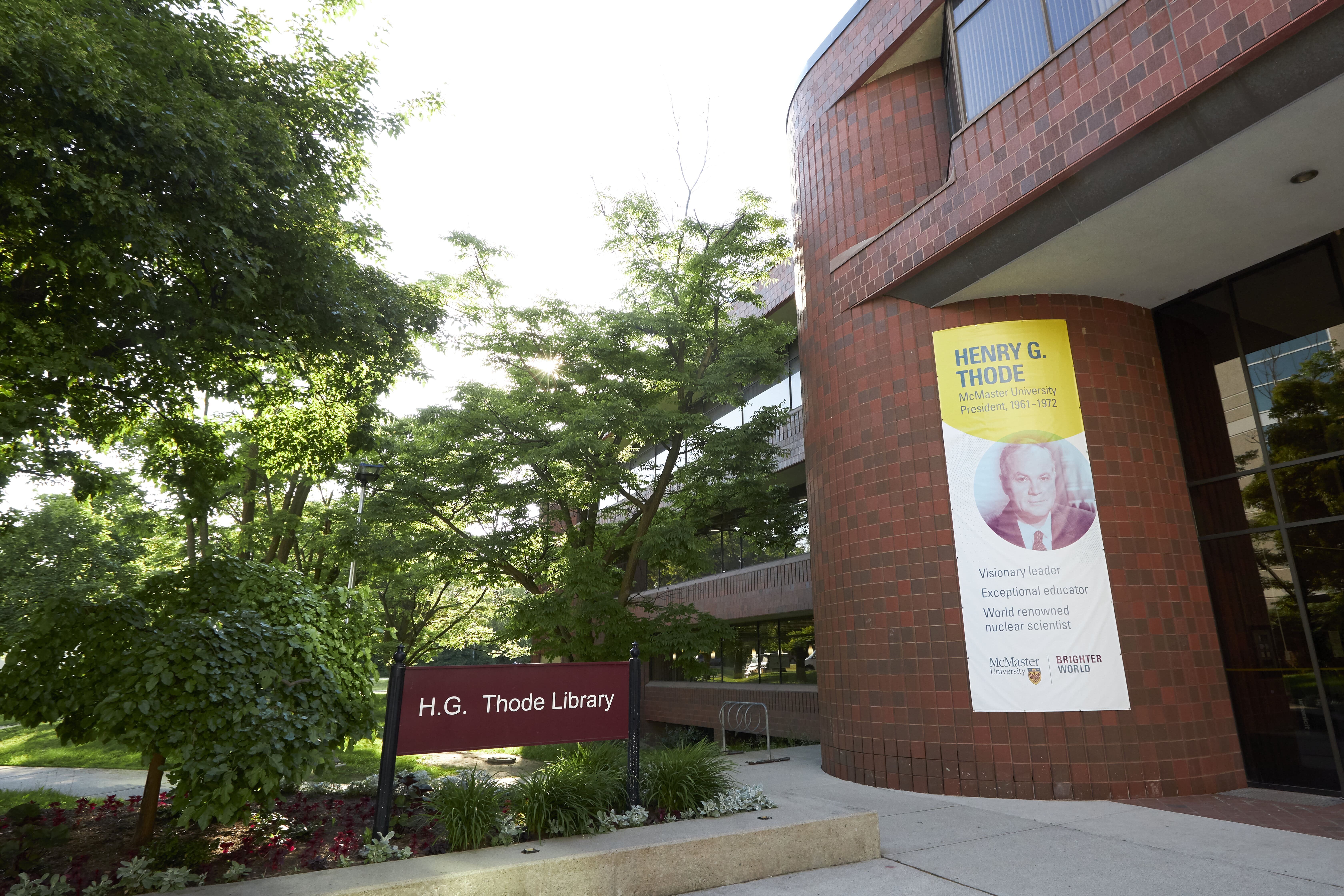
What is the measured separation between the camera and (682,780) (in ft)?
21.4

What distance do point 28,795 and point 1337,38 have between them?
51.5 ft

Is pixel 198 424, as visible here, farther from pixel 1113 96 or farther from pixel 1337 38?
pixel 1337 38

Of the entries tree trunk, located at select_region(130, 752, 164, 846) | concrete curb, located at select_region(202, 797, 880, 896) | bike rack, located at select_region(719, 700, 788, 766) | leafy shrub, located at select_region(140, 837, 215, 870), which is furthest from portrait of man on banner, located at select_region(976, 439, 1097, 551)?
tree trunk, located at select_region(130, 752, 164, 846)

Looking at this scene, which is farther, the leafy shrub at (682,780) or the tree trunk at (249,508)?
the tree trunk at (249,508)

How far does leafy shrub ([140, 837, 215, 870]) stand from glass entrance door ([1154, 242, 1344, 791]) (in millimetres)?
10965

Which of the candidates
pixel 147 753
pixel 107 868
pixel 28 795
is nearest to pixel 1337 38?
pixel 147 753

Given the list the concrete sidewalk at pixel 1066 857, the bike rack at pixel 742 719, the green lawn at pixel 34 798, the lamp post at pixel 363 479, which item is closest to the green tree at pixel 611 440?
the lamp post at pixel 363 479

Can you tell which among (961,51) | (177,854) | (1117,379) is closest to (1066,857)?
(1117,379)

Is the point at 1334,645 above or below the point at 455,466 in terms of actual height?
below

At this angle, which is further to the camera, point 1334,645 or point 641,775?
point 1334,645

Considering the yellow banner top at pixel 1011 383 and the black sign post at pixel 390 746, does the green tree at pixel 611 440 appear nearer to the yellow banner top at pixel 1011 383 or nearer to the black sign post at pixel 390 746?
the yellow banner top at pixel 1011 383

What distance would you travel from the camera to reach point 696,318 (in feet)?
55.0

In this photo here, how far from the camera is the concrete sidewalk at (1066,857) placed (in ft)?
18.1

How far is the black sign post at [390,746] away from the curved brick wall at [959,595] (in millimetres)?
6479
